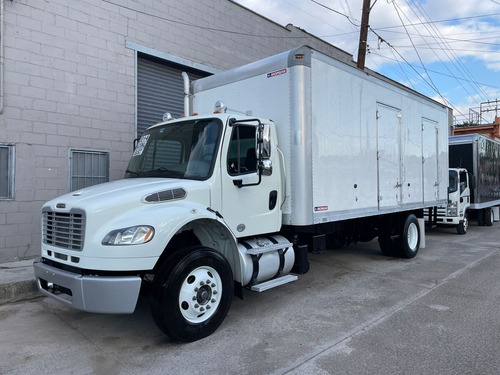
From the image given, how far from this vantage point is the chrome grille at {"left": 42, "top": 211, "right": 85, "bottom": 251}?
3838mm

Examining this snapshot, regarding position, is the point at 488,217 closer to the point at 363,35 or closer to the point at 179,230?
the point at 363,35

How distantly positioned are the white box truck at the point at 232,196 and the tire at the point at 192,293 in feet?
0.04

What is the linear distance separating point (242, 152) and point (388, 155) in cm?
379

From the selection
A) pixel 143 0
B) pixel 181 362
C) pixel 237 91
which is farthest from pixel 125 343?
pixel 143 0

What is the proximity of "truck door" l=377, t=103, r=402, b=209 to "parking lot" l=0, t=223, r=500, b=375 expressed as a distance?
5.44 ft

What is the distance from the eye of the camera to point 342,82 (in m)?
6.22

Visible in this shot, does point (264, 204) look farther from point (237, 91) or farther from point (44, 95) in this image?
point (44, 95)

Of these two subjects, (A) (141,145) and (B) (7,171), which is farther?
(B) (7,171)

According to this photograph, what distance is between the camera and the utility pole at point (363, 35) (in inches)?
510

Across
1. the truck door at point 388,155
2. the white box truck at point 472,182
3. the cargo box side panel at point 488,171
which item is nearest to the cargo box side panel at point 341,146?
the truck door at point 388,155

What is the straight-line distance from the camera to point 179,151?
16.2ft

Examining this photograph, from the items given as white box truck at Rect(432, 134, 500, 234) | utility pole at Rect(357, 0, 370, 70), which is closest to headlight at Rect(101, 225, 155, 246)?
utility pole at Rect(357, 0, 370, 70)

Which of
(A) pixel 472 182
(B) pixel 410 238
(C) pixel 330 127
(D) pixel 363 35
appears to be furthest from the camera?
(A) pixel 472 182

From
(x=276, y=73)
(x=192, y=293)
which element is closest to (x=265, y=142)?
(x=276, y=73)
